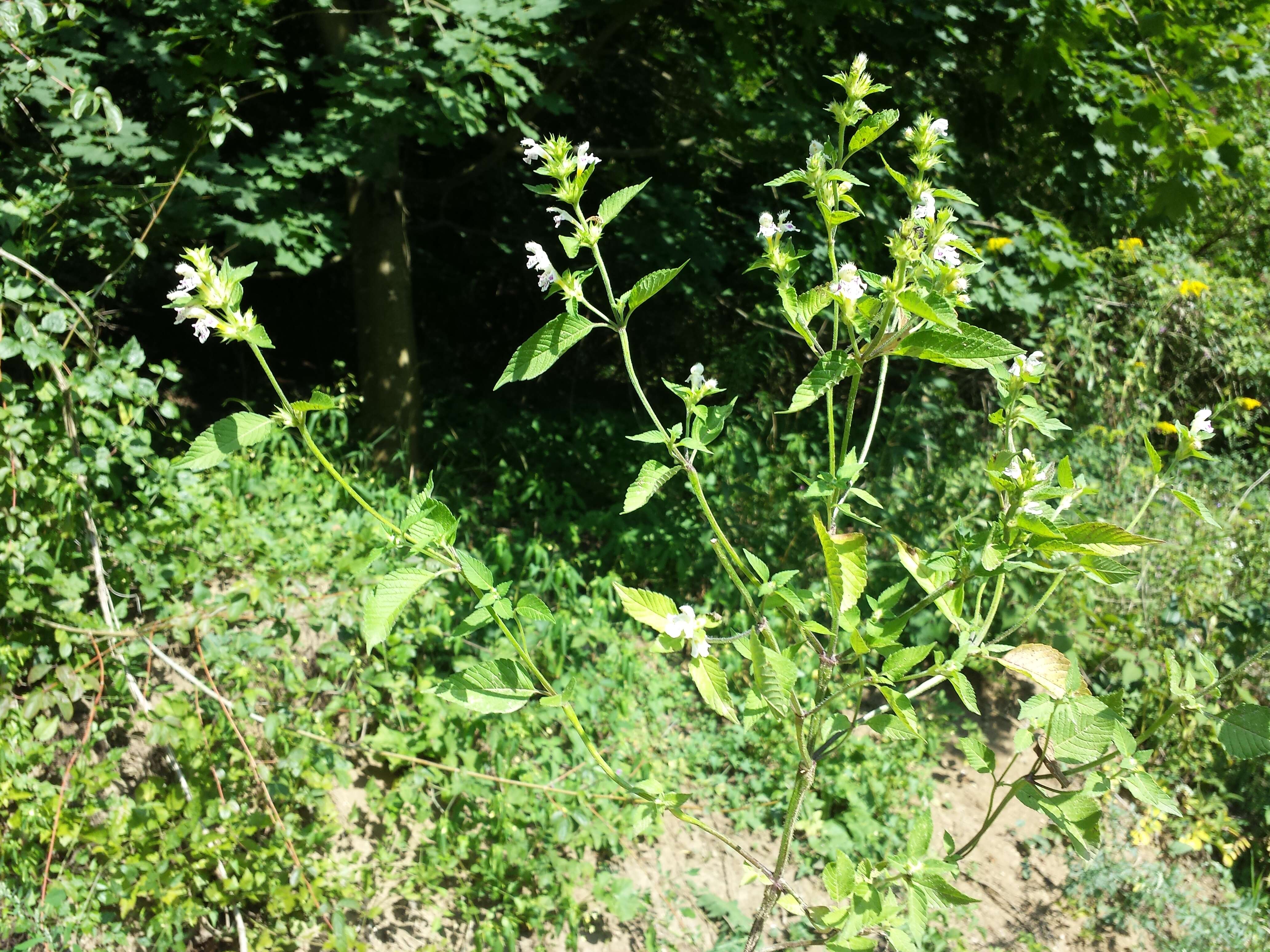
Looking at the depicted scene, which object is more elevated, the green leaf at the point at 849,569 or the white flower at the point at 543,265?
the white flower at the point at 543,265

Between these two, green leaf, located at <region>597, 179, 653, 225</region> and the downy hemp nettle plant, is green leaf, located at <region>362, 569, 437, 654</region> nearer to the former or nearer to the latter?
the downy hemp nettle plant

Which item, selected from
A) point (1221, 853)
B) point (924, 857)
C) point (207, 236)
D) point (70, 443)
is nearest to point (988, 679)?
point (1221, 853)

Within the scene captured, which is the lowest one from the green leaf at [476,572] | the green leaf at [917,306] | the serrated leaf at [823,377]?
the green leaf at [476,572]

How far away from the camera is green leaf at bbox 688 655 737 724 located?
1067mm

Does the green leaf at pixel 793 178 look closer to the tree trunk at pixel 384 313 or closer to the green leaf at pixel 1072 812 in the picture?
the green leaf at pixel 1072 812

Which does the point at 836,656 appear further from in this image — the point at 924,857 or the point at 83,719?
the point at 83,719

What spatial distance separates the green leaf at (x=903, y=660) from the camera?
106cm

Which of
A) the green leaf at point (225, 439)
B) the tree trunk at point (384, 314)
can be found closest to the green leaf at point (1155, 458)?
the green leaf at point (225, 439)

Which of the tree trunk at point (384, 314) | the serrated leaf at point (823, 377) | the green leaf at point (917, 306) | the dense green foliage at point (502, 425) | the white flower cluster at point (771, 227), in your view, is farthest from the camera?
the tree trunk at point (384, 314)

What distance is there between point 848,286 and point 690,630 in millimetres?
462

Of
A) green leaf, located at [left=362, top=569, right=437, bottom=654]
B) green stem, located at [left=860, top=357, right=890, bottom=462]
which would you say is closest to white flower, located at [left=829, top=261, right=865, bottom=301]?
green stem, located at [left=860, top=357, right=890, bottom=462]

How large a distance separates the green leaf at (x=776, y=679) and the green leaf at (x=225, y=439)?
661 millimetres

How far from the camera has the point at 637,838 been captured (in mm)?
2676

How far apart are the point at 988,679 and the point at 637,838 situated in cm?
199
